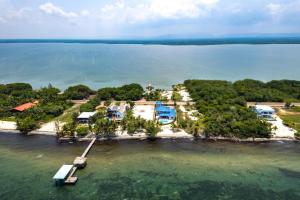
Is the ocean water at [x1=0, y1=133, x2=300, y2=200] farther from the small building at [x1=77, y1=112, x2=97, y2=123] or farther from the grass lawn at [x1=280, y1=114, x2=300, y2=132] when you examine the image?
the small building at [x1=77, y1=112, x2=97, y2=123]

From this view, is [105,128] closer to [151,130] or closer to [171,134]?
[151,130]

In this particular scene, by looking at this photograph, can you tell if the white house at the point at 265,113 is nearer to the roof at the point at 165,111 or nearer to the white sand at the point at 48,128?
the roof at the point at 165,111

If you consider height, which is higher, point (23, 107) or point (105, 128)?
point (105, 128)

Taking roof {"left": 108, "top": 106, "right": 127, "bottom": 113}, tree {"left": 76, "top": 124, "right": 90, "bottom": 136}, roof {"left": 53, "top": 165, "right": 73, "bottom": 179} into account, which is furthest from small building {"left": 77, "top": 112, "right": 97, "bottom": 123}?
roof {"left": 53, "top": 165, "right": 73, "bottom": 179}

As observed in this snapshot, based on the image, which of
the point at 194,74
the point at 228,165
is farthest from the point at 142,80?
the point at 228,165

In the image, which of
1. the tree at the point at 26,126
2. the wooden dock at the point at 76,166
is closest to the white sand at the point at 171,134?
the wooden dock at the point at 76,166

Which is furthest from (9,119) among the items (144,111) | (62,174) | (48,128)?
(144,111)

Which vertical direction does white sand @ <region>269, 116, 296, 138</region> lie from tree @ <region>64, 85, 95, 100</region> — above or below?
below
